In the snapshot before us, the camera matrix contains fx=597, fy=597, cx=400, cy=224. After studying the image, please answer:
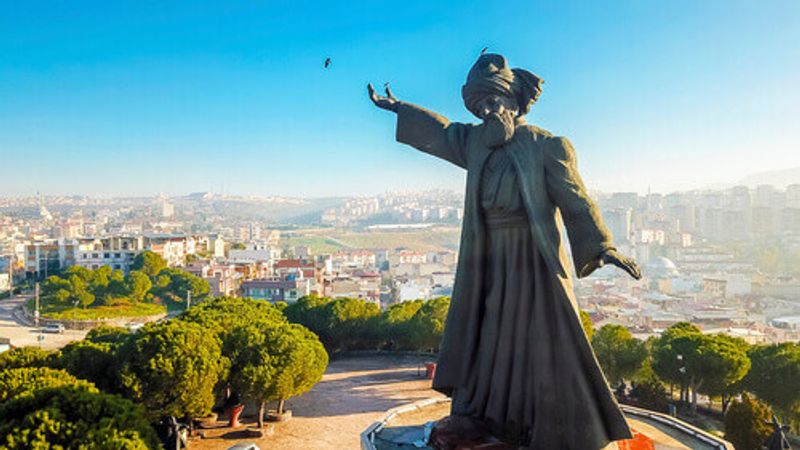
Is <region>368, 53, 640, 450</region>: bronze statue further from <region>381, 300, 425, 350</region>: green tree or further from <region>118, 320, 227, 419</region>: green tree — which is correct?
<region>381, 300, 425, 350</region>: green tree

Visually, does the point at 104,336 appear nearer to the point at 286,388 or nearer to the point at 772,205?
the point at 286,388

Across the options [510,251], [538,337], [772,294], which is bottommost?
[772,294]

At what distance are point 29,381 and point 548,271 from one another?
8.81m

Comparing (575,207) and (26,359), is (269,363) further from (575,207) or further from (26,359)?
(575,207)

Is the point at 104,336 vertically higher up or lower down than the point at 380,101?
lower down

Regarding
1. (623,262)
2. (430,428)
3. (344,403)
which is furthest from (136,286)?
(623,262)

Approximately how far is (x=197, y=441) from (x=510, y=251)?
39.0ft

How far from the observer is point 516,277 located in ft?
17.7

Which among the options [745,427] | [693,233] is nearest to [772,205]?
[693,233]

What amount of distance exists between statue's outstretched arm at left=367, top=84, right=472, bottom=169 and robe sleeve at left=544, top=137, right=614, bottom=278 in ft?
3.02

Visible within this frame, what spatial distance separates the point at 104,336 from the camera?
18172mm

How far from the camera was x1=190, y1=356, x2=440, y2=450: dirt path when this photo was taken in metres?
14.5

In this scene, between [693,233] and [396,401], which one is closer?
[396,401]

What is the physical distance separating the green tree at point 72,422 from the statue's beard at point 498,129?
225 inches
